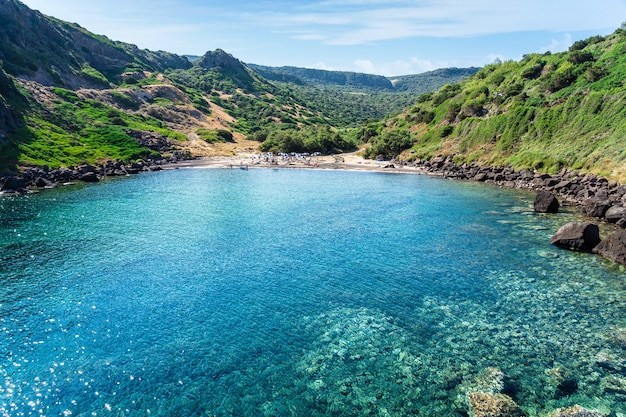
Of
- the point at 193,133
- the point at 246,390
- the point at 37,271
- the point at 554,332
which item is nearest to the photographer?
the point at 246,390

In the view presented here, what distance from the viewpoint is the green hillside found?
79.8 m

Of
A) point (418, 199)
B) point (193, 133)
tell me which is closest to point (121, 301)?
point (418, 199)

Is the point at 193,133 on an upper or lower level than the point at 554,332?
upper

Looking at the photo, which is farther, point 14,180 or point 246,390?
point 14,180

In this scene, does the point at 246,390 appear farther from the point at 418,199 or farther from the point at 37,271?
the point at 418,199

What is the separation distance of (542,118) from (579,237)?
213 feet

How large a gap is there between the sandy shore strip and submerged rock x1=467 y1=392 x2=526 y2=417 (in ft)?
321

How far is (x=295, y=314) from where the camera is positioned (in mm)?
32062

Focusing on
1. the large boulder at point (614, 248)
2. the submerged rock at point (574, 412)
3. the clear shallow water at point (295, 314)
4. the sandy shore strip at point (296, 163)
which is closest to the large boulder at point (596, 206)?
the clear shallow water at point (295, 314)

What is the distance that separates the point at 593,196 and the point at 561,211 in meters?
6.99

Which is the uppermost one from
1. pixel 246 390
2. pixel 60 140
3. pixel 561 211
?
pixel 60 140

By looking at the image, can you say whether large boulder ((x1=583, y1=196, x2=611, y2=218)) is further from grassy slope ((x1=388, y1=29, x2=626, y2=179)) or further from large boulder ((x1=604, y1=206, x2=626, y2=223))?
grassy slope ((x1=388, y1=29, x2=626, y2=179))

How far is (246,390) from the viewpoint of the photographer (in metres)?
22.9

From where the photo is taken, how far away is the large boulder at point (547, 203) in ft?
201
